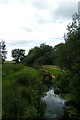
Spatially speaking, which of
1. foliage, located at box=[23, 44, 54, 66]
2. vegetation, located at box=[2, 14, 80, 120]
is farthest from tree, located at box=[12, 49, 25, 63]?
vegetation, located at box=[2, 14, 80, 120]

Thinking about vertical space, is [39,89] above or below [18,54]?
below

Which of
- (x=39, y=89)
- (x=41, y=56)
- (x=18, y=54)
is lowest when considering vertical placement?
(x=39, y=89)

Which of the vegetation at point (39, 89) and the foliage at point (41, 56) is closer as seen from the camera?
the vegetation at point (39, 89)

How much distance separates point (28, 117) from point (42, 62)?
70148mm

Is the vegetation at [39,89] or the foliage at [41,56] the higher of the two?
the foliage at [41,56]

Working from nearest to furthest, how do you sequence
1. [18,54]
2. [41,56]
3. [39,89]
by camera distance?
1. [39,89]
2. [41,56]
3. [18,54]

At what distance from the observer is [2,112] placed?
1703 cm

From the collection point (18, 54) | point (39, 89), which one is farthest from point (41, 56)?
point (39, 89)

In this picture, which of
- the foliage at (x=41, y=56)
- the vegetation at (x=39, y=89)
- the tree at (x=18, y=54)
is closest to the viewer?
the vegetation at (x=39, y=89)

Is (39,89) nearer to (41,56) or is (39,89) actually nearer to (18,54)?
(41,56)

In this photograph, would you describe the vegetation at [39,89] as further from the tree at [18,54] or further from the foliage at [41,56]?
the tree at [18,54]

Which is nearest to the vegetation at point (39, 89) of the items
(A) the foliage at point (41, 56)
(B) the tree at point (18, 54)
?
(A) the foliage at point (41, 56)

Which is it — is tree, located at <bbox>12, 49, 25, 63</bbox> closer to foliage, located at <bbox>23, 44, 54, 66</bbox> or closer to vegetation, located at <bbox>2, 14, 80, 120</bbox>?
foliage, located at <bbox>23, 44, 54, 66</bbox>

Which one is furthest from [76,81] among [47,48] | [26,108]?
[47,48]
